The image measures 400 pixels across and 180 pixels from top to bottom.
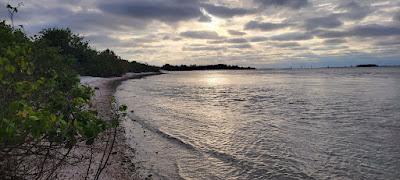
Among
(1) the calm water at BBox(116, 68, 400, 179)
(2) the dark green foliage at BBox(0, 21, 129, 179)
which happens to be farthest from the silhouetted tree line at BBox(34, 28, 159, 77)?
(2) the dark green foliage at BBox(0, 21, 129, 179)

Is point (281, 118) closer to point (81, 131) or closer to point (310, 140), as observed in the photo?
point (310, 140)

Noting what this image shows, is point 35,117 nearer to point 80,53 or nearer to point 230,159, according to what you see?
point 230,159

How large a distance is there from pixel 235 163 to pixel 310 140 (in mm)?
5215

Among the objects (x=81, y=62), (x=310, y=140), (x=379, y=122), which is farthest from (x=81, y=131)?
(x=81, y=62)

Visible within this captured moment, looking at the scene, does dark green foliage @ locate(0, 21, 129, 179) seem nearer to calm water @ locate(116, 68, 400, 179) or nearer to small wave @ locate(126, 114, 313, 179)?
calm water @ locate(116, 68, 400, 179)

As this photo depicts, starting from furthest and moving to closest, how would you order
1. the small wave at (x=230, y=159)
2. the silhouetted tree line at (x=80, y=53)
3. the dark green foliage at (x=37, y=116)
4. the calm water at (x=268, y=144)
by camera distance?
the silhouetted tree line at (x=80, y=53) < the calm water at (x=268, y=144) < the small wave at (x=230, y=159) < the dark green foliage at (x=37, y=116)

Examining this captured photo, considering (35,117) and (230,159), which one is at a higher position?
(35,117)

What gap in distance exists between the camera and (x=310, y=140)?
1596cm

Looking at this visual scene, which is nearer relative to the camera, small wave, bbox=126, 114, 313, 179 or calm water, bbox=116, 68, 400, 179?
small wave, bbox=126, 114, 313, 179

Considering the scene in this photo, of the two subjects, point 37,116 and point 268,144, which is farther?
point 268,144

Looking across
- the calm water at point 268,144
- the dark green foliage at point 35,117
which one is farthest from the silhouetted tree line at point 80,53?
the dark green foliage at point 35,117

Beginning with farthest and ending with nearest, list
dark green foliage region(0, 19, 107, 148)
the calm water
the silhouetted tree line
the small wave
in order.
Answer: the silhouetted tree line → the calm water → the small wave → dark green foliage region(0, 19, 107, 148)

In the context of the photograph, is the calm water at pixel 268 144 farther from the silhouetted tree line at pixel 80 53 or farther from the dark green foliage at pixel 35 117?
the silhouetted tree line at pixel 80 53

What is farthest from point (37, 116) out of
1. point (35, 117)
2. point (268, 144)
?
point (268, 144)
